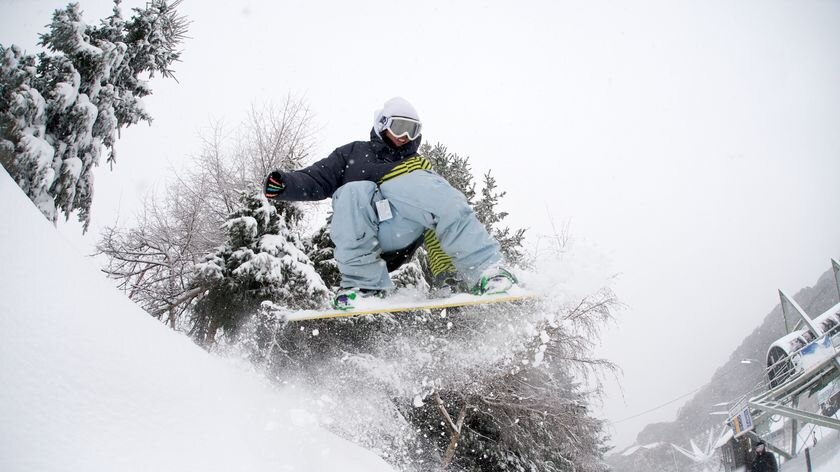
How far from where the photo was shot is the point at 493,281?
10.1ft

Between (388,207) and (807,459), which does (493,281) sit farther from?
(807,459)

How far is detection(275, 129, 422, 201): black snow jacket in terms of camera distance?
3227mm

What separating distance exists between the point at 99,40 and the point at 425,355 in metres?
8.58

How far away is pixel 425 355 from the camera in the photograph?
24.0 ft

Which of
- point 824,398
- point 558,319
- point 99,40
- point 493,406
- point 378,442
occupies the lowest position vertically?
point 824,398

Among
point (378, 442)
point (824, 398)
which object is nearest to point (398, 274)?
point (378, 442)

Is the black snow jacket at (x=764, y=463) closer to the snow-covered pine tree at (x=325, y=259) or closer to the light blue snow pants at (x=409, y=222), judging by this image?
the snow-covered pine tree at (x=325, y=259)

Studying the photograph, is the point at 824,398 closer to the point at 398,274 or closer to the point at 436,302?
the point at 398,274

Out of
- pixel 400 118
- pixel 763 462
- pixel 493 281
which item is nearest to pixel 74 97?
pixel 400 118

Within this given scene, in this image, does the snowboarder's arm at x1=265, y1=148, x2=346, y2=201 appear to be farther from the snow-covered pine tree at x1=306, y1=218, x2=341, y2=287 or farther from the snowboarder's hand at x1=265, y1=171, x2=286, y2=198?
the snow-covered pine tree at x1=306, y1=218, x2=341, y2=287

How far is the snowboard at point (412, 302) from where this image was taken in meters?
3.01

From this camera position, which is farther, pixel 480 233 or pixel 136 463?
pixel 480 233

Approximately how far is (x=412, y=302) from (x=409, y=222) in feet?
2.11

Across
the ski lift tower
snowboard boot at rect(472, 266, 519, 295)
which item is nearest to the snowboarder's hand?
snowboard boot at rect(472, 266, 519, 295)
